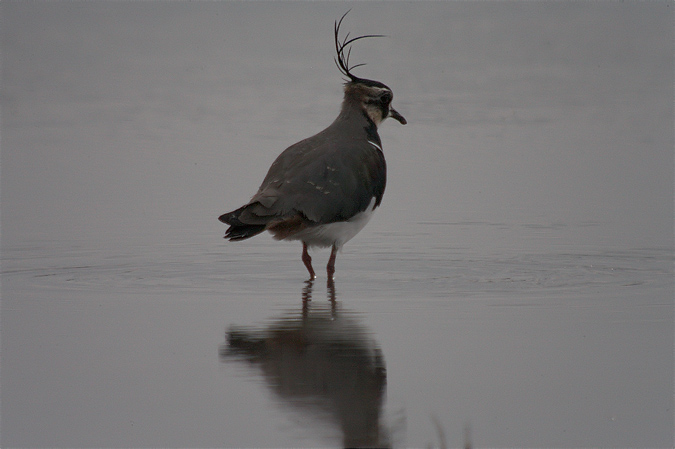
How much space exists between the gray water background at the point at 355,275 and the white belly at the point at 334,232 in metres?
0.30

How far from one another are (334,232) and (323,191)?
17.5 inches

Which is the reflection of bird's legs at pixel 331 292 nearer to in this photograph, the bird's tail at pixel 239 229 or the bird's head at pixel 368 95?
the bird's tail at pixel 239 229

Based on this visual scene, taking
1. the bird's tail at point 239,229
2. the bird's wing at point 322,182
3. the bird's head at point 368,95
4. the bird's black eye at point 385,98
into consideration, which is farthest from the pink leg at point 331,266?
the bird's black eye at point 385,98

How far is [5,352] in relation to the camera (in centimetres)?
661

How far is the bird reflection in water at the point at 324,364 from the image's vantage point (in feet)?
17.7

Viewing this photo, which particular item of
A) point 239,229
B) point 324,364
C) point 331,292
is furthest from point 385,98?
point 324,364

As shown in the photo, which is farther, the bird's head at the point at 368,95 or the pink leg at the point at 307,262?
the bird's head at the point at 368,95

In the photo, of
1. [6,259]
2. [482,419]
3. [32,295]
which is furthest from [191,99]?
[482,419]

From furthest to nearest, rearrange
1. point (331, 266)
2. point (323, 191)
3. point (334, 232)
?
1. point (331, 266)
2. point (334, 232)
3. point (323, 191)

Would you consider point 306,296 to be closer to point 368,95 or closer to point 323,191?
point 323,191

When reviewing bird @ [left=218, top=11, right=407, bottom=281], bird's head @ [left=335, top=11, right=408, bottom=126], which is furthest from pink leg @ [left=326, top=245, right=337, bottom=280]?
bird's head @ [left=335, top=11, right=408, bottom=126]

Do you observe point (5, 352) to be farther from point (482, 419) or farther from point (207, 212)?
point (207, 212)

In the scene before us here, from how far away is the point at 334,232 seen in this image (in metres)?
8.87

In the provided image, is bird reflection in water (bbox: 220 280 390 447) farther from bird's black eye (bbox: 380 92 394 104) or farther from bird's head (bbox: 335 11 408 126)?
bird's black eye (bbox: 380 92 394 104)
